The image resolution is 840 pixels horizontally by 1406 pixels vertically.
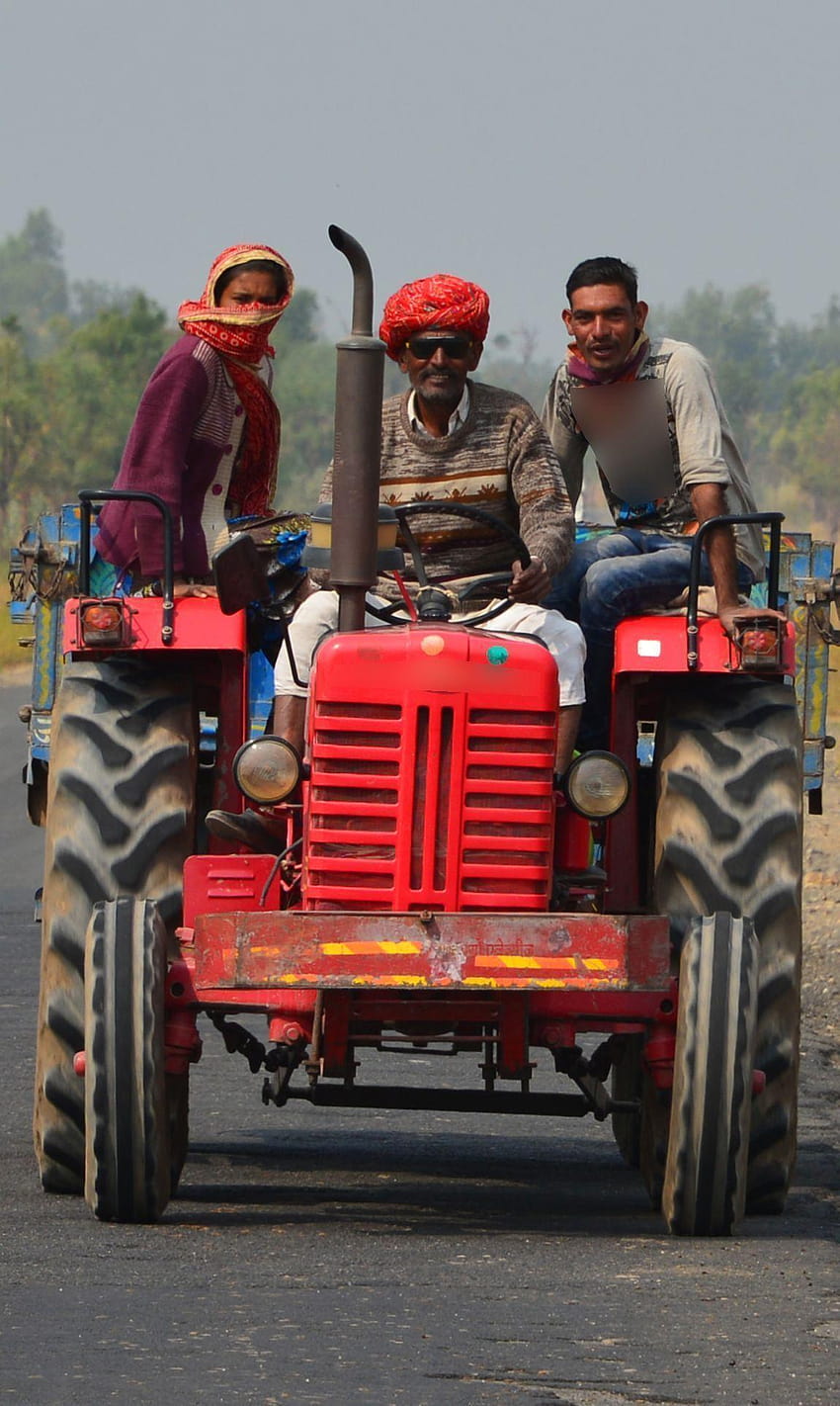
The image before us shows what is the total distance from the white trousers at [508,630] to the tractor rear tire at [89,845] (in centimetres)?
40

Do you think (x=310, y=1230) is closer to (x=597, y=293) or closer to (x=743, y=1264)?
(x=743, y=1264)

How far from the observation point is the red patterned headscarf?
8594 millimetres

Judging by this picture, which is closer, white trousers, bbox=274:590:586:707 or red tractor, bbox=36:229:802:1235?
red tractor, bbox=36:229:802:1235

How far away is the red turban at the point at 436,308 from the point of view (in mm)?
7629

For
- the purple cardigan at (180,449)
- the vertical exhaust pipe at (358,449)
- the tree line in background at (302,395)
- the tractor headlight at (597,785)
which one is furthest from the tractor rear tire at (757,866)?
the tree line in background at (302,395)

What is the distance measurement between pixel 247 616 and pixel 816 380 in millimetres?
100967

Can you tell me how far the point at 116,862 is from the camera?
7.35 m

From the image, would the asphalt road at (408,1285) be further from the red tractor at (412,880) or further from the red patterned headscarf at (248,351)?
the red patterned headscarf at (248,351)

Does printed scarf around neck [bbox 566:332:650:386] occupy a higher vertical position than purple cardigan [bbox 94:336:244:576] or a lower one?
higher

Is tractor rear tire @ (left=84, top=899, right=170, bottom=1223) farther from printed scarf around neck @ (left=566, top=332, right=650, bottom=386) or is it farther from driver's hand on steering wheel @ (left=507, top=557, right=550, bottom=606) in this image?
printed scarf around neck @ (left=566, top=332, right=650, bottom=386)

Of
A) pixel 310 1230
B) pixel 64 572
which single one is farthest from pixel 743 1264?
pixel 64 572

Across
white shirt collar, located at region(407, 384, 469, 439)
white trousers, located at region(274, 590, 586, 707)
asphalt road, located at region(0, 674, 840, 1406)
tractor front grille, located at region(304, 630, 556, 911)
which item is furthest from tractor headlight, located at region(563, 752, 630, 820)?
white shirt collar, located at region(407, 384, 469, 439)

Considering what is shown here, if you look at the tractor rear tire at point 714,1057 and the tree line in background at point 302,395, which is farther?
the tree line in background at point 302,395

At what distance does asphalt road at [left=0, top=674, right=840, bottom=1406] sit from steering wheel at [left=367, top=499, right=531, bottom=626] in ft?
5.23
